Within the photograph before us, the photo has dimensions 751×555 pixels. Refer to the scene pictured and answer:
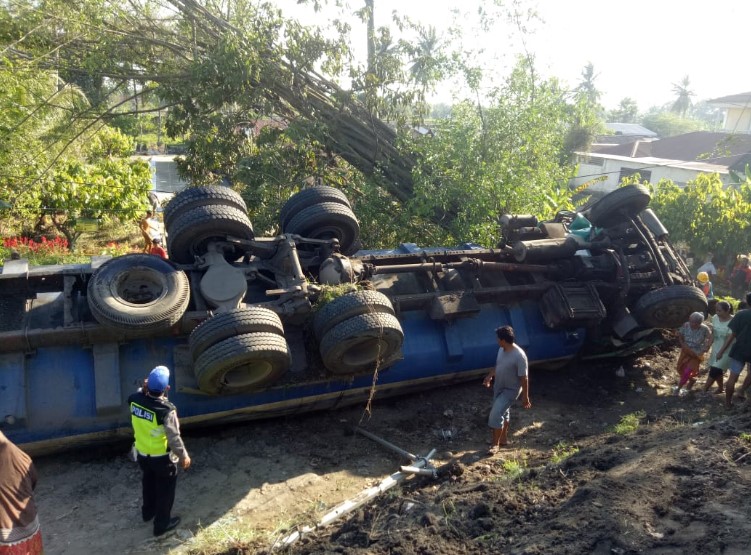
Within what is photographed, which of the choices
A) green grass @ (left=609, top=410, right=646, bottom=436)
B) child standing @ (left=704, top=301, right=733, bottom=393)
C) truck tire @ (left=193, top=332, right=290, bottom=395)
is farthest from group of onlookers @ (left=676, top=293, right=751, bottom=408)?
truck tire @ (left=193, top=332, right=290, bottom=395)

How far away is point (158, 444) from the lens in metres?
4.36

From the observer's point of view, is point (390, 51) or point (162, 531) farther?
point (390, 51)

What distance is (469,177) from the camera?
31.8 ft

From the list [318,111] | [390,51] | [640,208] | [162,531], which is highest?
[390,51]

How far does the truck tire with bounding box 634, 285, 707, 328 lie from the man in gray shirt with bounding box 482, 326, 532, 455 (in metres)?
2.15

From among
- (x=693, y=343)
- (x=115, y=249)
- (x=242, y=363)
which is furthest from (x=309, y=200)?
(x=115, y=249)

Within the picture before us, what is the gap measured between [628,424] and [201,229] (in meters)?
4.67

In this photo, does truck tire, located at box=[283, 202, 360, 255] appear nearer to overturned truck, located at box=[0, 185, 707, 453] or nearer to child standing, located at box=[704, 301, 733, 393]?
overturned truck, located at box=[0, 185, 707, 453]

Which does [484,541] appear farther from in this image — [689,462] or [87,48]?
[87,48]

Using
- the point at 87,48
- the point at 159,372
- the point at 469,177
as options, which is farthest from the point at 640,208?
the point at 87,48

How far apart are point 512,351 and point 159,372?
303cm

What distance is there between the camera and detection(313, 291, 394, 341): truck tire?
17.8 feet

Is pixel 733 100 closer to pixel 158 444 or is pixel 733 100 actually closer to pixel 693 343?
pixel 693 343

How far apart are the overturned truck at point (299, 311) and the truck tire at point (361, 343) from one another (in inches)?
0.7
